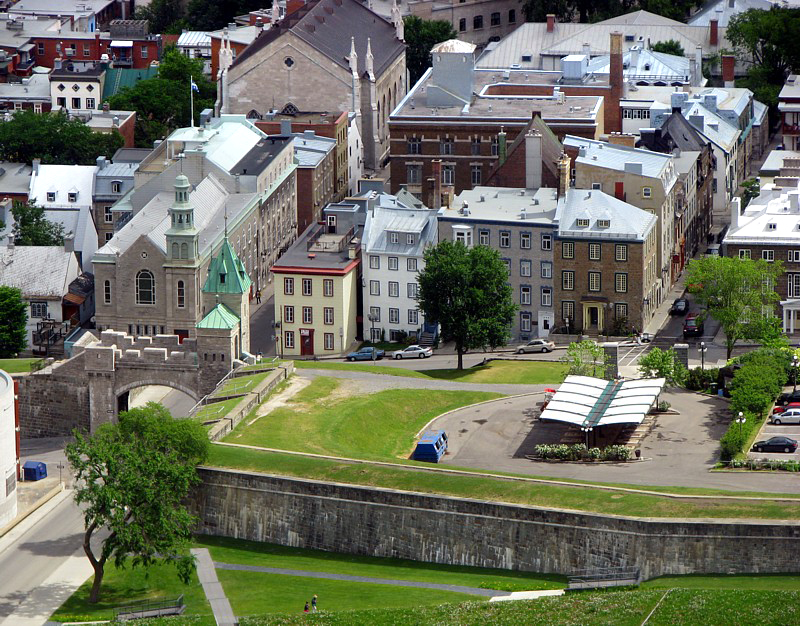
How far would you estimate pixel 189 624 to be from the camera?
12588 centimetres

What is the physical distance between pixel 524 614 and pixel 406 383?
44.8 metres

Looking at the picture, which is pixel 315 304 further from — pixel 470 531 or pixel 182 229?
pixel 470 531

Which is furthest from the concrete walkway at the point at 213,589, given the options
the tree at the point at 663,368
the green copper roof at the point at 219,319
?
the tree at the point at 663,368

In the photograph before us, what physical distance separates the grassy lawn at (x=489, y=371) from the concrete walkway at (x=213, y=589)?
33.0 m

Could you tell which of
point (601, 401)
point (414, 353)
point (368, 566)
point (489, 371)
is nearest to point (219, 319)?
point (489, 371)

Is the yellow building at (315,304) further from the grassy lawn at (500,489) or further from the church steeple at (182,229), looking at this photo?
the grassy lawn at (500,489)

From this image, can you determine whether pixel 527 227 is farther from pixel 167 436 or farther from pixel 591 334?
pixel 167 436

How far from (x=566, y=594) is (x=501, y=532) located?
8.13 m

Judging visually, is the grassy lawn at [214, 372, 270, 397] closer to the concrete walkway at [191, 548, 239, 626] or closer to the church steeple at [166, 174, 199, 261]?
the church steeple at [166, 174, 199, 261]

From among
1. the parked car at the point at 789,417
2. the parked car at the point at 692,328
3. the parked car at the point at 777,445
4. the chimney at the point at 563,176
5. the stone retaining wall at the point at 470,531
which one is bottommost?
the stone retaining wall at the point at 470,531

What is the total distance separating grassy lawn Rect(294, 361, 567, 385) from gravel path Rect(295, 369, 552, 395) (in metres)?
1.56

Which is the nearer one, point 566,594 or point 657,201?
point 566,594

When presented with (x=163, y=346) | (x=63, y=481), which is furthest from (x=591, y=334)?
(x=63, y=481)

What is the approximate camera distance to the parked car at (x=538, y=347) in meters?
180
